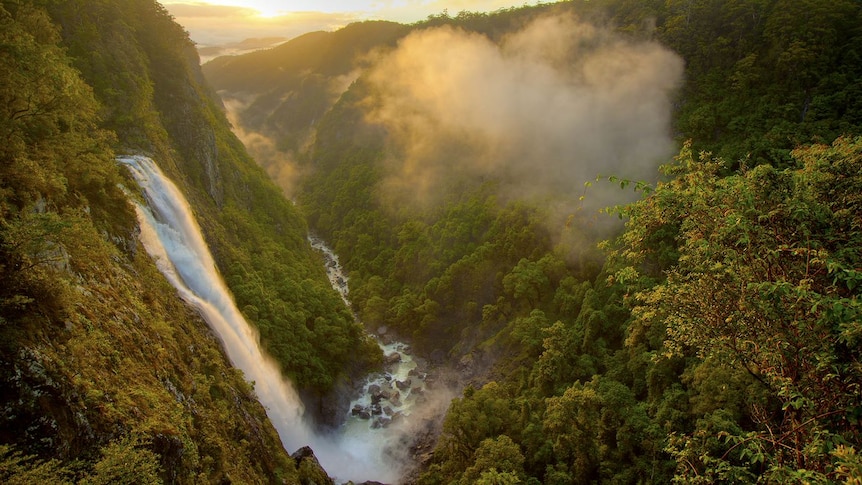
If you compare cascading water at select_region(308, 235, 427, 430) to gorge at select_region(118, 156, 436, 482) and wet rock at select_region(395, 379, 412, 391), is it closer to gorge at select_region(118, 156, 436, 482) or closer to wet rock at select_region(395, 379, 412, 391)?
wet rock at select_region(395, 379, 412, 391)

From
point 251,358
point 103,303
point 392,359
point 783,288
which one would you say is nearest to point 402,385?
point 392,359

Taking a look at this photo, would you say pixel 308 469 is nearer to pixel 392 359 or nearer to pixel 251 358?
pixel 251 358

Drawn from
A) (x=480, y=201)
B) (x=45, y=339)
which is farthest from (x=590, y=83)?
(x=45, y=339)

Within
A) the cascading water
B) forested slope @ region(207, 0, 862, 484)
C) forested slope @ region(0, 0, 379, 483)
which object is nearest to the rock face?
forested slope @ region(0, 0, 379, 483)

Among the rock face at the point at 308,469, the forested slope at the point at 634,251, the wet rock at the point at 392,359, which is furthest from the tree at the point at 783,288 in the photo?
the wet rock at the point at 392,359

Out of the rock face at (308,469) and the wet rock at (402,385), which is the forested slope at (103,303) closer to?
the rock face at (308,469)

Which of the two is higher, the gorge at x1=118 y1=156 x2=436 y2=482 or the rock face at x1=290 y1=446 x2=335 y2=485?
the gorge at x1=118 y1=156 x2=436 y2=482
